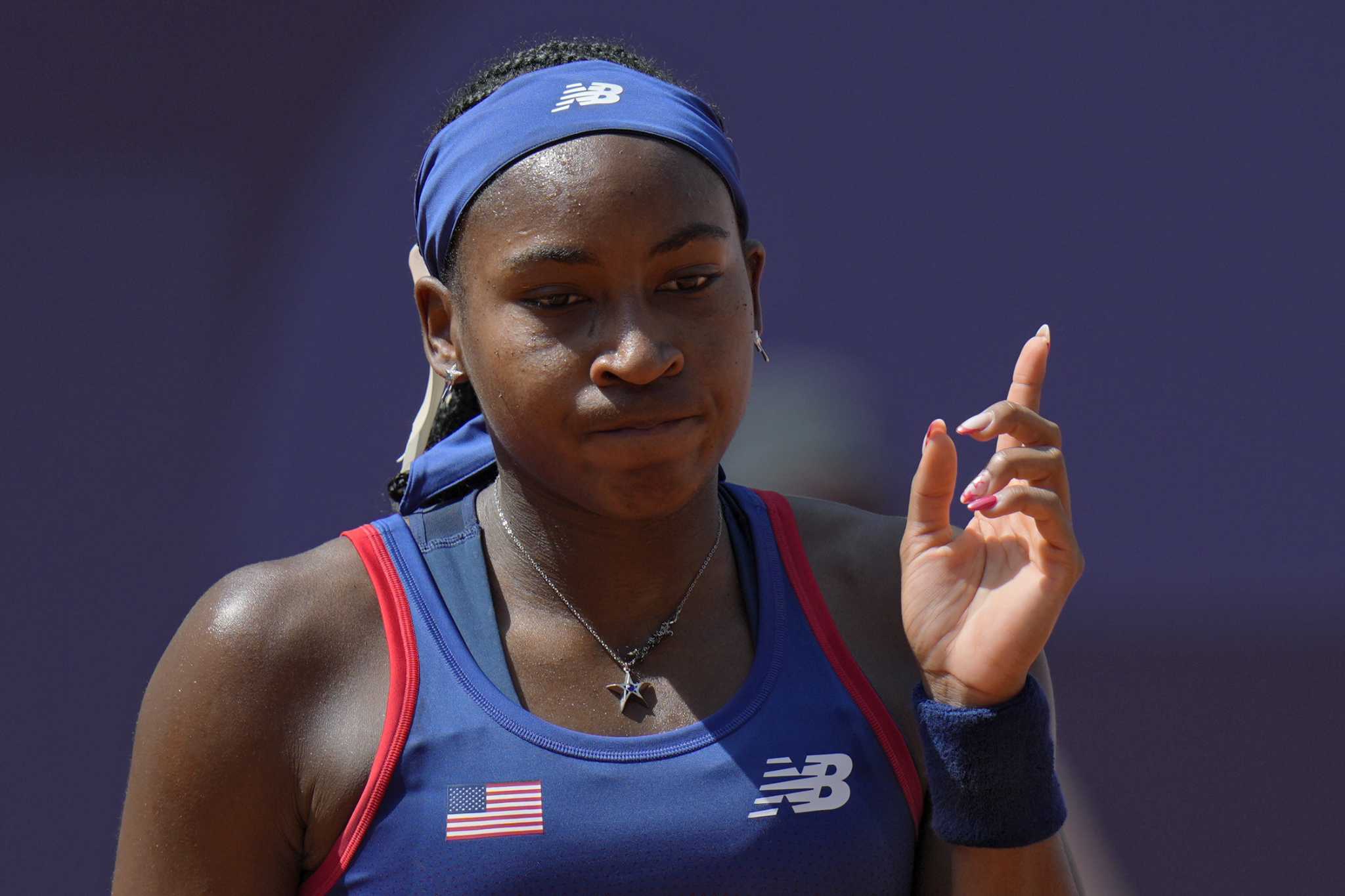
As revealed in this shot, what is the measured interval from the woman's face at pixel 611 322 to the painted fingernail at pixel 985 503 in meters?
0.29

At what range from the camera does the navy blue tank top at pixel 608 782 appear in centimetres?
158

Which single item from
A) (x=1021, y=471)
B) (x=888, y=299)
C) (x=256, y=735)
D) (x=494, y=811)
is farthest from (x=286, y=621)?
(x=888, y=299)

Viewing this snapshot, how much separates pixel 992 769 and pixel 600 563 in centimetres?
50

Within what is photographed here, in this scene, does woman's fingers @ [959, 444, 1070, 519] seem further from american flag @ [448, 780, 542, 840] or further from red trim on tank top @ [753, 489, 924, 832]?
american flag @ [448, 780, 542, 840]

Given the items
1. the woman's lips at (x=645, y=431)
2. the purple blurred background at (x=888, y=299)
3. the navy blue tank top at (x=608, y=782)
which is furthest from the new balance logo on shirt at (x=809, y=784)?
the purple blurred background at (x=888, y=299)

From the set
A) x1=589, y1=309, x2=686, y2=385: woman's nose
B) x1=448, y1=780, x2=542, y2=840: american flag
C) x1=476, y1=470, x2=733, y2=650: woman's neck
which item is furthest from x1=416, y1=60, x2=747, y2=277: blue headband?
x1=448, y1=780, x2=542, y2=840: american flag

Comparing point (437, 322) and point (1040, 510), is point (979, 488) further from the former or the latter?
point (437, 322)

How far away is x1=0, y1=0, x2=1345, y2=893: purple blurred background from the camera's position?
10.7ft

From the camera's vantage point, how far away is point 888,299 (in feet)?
11.2

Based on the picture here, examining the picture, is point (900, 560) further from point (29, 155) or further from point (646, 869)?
point (29, 155)

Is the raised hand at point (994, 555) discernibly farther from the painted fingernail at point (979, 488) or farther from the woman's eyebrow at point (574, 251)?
the woman's eyebrow at point (574, 251)

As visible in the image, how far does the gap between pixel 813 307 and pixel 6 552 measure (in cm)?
177

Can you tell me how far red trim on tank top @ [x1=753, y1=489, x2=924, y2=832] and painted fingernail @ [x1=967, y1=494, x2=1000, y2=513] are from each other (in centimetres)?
26

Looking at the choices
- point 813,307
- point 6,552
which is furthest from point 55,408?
point 813,307
